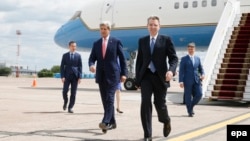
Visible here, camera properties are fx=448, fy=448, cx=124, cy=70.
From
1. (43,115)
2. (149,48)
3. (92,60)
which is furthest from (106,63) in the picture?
(43,115)

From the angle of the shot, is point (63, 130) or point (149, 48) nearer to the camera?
point (149, 48)

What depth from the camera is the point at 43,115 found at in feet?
31.4

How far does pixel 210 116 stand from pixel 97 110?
2778mm

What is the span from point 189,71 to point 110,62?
11.1 ft

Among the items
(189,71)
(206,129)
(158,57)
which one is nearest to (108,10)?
(189,71)

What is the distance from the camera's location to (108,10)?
Result: 851 inches

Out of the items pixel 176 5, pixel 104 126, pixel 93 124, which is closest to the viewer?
pixel 104 126

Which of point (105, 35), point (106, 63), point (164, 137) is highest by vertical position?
point (105, 35)

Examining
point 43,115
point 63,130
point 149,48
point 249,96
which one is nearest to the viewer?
point 149,48

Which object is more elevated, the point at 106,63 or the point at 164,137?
the point at 106,63

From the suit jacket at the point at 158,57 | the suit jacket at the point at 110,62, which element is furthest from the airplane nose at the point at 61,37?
the suit jacket at the point at 158,57

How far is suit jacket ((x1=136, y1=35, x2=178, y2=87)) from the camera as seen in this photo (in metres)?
6.37

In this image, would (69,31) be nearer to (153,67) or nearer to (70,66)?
(70,66)

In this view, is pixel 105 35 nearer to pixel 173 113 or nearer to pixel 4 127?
pixel 4 127
